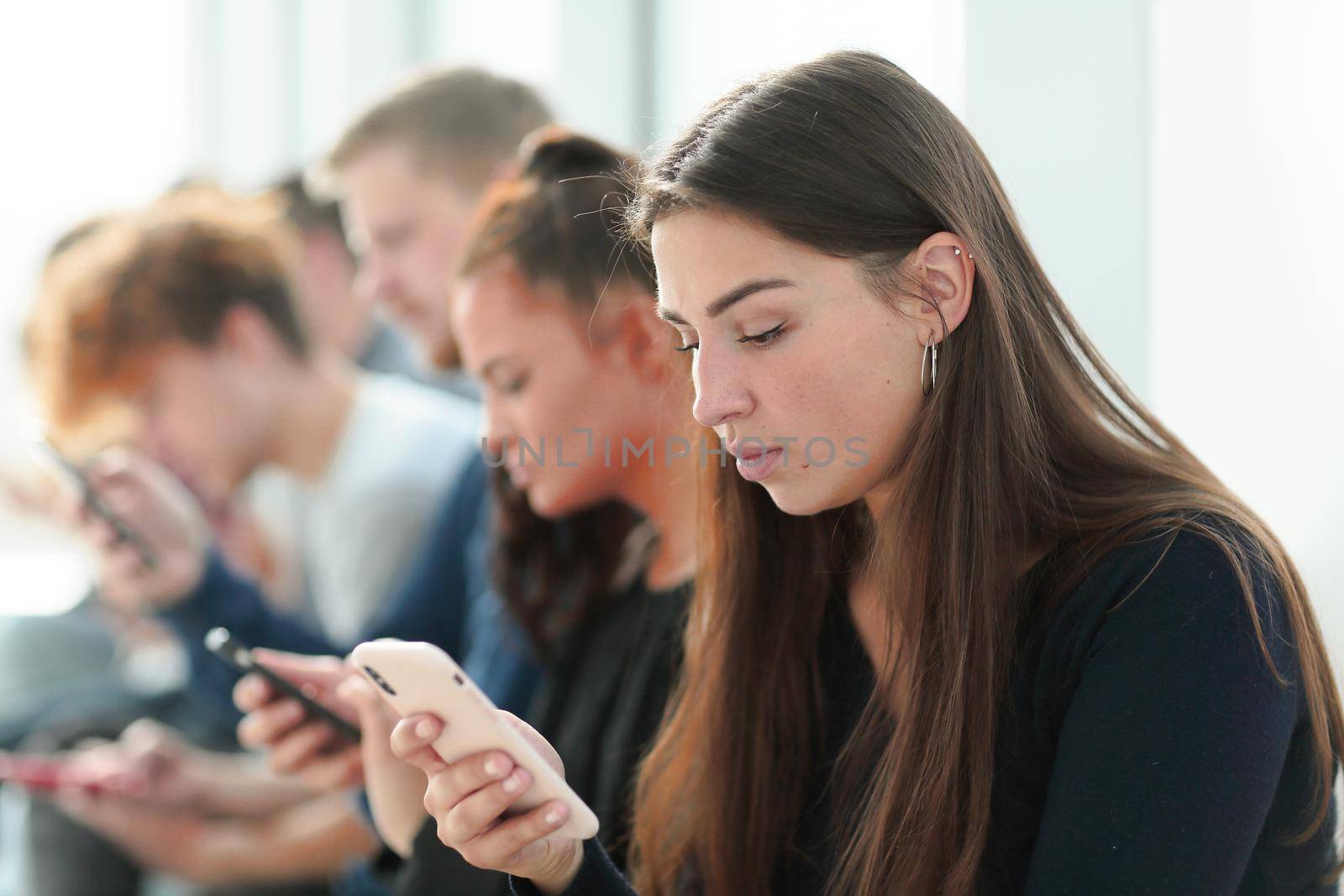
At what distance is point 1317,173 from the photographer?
869mm

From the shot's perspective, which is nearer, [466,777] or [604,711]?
[466,777]

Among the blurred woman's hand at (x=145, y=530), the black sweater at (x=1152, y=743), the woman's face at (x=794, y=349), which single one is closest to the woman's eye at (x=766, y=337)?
the woman's face at (x=794, y=349)

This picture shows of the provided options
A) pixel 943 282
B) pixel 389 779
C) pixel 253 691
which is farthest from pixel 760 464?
pixel 253 691

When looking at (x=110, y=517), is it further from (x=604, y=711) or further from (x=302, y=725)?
(x=604, y=711)

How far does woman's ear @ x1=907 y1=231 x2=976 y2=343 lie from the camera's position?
762 mm

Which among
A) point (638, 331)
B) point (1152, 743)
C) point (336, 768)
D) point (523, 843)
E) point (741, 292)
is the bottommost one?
point (336, 768)

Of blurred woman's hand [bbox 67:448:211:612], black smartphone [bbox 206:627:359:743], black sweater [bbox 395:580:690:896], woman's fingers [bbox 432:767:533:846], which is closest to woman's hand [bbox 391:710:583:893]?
woman's fingers [bbox 432:767:533:846]

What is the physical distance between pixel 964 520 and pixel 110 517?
119cm

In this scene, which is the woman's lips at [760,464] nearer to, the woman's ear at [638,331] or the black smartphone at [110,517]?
the woman's ear at [638,331]

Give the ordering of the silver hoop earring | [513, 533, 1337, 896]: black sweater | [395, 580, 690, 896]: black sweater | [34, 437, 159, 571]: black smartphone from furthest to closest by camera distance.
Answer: [34, 437, 159, 571]: black smartphone → [395, 580, 690, 896]: black sweater → the silver hoop earring → [513, 533, 1337, 896]: black sweater

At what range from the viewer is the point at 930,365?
0.78 m

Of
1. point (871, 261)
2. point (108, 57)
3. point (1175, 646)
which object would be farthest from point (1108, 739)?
point (108, 57)

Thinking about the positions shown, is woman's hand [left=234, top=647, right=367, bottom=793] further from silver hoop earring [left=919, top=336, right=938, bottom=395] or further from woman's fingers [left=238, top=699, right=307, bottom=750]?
silver hoop earring [left=919, top=336, right=938, bottom=395]

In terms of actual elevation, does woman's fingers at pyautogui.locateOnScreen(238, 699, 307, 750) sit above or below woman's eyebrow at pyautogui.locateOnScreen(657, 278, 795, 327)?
below
